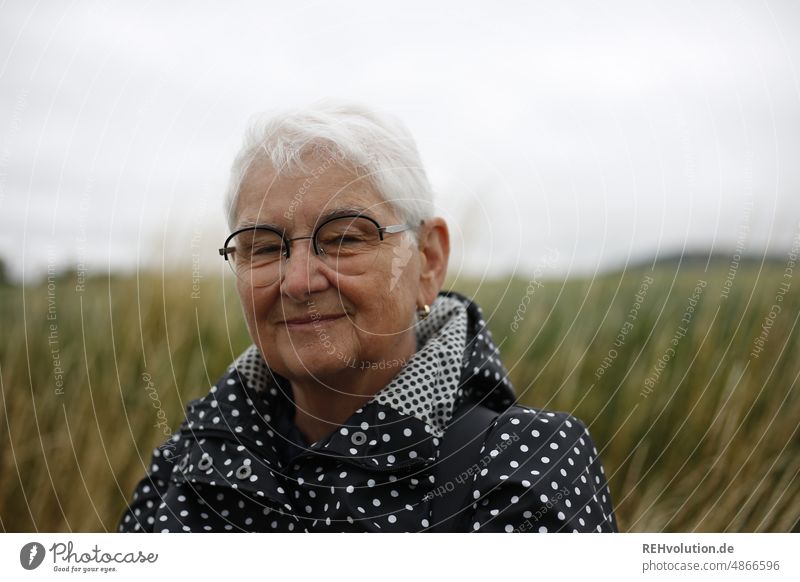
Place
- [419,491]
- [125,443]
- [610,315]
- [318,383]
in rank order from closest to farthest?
[419,491]
[318,383]
[610,315]
[125,443]

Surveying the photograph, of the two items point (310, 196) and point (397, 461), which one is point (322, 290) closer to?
point (310, 196)

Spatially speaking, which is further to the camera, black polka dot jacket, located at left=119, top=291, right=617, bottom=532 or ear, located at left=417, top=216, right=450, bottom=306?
ear, located at left=417, top=216, right=450, bottom=306

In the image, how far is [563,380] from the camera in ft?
5.76

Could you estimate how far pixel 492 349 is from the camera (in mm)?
1370

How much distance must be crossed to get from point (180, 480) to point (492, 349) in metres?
0.68

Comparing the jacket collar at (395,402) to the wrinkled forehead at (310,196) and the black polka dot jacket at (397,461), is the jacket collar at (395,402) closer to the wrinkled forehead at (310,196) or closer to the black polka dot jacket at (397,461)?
the black polka dot jacket at (397,461)

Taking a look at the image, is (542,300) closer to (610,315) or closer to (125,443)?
(610,315)

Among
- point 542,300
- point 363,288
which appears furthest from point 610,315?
point 363,288

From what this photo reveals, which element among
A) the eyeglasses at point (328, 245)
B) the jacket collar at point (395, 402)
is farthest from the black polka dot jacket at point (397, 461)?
the eyeglasses at point (328, 245)

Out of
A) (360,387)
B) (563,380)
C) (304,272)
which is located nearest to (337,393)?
(360,387)

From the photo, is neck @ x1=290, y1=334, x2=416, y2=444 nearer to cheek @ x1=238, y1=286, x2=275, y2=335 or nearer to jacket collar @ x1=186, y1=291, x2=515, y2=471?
jacket collar @ x1=186, y1=291, x2=515, y2=471

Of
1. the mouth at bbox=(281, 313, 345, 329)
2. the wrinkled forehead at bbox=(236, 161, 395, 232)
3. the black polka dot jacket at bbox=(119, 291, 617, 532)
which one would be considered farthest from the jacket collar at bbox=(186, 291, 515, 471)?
the wrinkled forehead at bbox=(236, 161, 395, 232)

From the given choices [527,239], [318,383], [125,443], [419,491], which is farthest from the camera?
[125,443]

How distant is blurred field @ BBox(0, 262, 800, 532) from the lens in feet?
5.41
